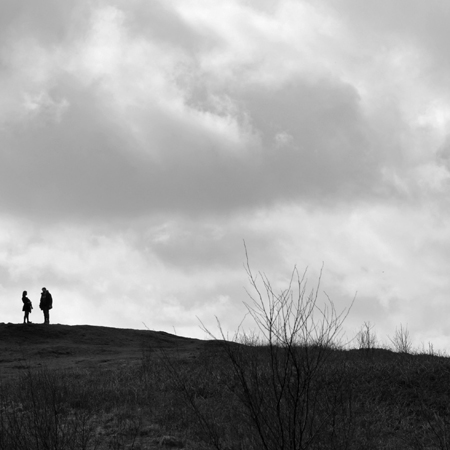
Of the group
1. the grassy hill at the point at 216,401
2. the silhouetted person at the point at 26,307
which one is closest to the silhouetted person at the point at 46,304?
the silhouetted person at the point at 26,307

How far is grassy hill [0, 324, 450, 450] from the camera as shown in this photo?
8977 mm

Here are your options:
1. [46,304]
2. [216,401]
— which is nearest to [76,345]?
[46,304]

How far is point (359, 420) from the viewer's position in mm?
13094

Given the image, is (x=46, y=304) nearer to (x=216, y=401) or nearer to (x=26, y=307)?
(x=26, y=307)

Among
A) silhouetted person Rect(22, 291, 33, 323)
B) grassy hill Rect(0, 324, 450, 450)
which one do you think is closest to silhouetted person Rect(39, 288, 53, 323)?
silhouetted person Rect(22, 291, 33, 323)

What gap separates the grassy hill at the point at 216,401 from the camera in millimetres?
8977

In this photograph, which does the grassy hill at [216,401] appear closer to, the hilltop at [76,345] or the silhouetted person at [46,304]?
the hilltop at [76,345]

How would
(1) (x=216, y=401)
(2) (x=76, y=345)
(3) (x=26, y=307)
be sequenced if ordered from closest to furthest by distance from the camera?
(1) (x=216, y=401) → (2) (x=76, y=345) → (3) (x=26, y=307)

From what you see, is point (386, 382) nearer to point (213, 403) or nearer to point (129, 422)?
point (213, 403)

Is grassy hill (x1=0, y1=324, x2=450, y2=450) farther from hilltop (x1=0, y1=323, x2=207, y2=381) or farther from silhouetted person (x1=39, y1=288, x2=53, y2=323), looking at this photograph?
silhouetted person (x1=39, y1=288, x2=53, y2=323)

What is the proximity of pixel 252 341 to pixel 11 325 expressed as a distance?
886 inches

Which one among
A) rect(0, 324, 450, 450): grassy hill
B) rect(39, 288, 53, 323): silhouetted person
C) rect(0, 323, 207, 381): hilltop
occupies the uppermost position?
rect(39, 288, 53, 323): silhouetted person

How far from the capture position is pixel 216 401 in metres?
14.6

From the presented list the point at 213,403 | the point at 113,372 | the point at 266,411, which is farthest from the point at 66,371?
the point at 266,411
